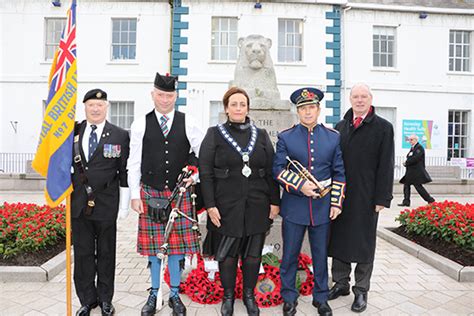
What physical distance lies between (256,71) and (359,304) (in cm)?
323

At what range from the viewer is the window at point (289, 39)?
13.9m

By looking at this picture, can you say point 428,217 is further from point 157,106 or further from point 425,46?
point 425,46

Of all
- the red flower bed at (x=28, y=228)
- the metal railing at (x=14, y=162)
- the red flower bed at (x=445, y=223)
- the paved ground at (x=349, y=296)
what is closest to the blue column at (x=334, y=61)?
the red flower bed at (x=445, y=223)

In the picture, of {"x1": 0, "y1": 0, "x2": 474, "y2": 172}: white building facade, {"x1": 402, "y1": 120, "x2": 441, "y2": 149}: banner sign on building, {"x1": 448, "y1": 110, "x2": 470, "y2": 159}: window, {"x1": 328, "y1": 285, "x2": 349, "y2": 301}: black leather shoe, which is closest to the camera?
{"x1": 328, "y1": 285, "x2": 349, "y2": 301}: black leather shoe

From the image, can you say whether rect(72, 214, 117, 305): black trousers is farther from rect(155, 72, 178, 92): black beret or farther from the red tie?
the red tie

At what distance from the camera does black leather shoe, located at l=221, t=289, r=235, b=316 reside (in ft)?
10.4

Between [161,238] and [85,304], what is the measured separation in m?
0.93

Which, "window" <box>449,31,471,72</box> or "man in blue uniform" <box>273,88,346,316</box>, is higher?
"window" <box>449,31,471,72</box>

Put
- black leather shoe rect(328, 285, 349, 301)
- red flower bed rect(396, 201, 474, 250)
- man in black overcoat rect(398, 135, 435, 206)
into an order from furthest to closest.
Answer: man in black overcoat rect(398, 135, 435, 206), red flower bed rect(396, 201, 474, 250), black leather shoe rect(328, 285, 349, 301)

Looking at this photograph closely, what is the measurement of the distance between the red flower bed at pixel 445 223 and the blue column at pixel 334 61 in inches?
333

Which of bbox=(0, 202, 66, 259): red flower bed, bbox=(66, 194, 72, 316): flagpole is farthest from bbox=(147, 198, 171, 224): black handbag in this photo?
bbox=(0, 202, 66, 259): red flower bed

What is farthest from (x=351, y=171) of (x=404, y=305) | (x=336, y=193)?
(x=404, y=305)

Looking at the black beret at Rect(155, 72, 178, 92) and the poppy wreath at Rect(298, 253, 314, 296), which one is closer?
the black beret at Rect(155, 72, 178, 92)

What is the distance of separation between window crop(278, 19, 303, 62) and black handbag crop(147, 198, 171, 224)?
11.8 meters
